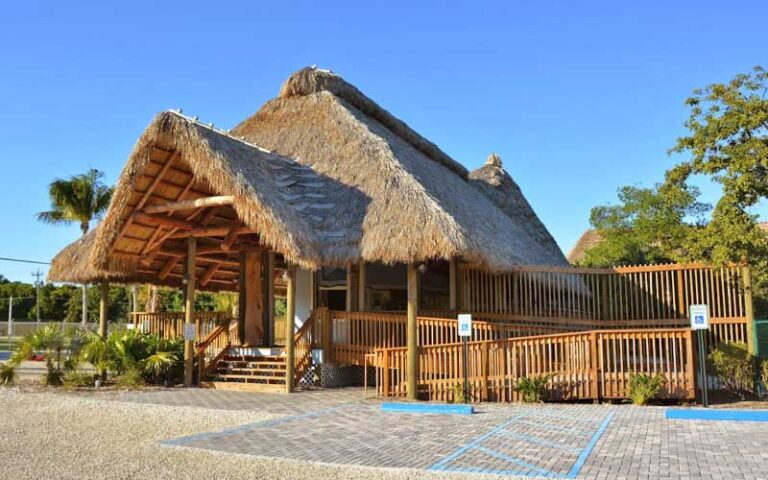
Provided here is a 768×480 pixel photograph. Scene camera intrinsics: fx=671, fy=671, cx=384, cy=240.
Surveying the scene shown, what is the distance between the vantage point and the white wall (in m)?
18.8

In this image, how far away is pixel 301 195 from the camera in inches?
649

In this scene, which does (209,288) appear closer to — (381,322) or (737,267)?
(381,322)

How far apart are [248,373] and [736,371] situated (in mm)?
10531

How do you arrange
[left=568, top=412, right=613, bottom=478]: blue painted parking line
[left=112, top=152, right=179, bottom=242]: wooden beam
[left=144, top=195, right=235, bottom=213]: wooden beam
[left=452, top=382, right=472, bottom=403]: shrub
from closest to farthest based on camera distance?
[left=568, top=412, right=613, bottom=478]: blue painted parking line < [left=452, top=382, right=472, bottom=403]: shrub < [left=144, top=195, right=235, bottom=213]: wooden beam < [left=112, top=152, right=179, bottom=242]: wooden beam

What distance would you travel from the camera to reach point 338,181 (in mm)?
16688

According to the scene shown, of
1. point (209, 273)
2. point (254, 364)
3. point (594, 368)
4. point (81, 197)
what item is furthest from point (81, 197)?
point (594, 368)

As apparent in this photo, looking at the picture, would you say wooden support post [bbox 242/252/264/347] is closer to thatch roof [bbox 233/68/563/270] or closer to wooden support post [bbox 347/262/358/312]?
wooden support post [bbox 347/262/358/312]

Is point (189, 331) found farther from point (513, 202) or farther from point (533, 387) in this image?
point (513, 202)

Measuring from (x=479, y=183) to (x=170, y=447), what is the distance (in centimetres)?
2187

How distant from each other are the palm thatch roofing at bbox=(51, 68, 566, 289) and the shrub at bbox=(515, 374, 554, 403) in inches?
111

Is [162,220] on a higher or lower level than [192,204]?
lower

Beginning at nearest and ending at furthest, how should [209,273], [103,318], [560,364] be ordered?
[560,364] < [103,318] < [209,273]

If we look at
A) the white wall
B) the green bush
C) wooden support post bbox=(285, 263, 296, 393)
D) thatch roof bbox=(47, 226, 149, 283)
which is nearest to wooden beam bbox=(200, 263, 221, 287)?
thatch roof bbox=(47, 226, 149, 283)

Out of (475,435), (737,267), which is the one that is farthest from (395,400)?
(737,267)
